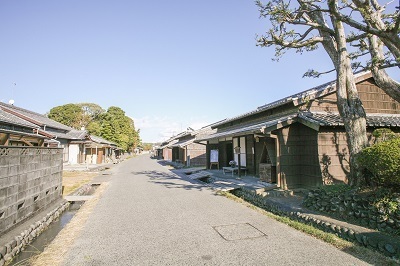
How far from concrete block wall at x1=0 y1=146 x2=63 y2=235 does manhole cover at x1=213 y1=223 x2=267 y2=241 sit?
5.30 m

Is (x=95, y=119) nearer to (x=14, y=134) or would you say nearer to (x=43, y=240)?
(x=14, y=134)

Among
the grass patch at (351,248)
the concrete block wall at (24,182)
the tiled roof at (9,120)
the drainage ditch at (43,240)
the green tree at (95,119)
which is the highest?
the green tree at (95,119)

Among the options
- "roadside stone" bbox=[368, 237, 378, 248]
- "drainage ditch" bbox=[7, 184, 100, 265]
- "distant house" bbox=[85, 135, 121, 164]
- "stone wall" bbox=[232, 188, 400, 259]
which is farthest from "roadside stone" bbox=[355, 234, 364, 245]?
"distant house" bbox=[85, 135, 121, 164]

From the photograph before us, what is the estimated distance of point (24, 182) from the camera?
23.1 ft

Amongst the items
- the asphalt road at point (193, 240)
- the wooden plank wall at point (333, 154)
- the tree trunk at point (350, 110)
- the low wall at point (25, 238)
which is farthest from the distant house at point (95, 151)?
the tree trunk at point (350, 110)

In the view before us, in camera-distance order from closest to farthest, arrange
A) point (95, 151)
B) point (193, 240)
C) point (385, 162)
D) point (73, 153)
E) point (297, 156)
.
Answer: point (193, 240)
point (385, 162)
point (297, 156)
point (73, 153)
point (95, 151)

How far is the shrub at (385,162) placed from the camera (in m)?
6.00

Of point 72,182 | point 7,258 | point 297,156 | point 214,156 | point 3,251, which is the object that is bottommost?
point 7,258

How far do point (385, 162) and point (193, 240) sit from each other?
5260 millimetres

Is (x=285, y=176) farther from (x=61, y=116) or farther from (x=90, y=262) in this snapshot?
(x=61, y=116)

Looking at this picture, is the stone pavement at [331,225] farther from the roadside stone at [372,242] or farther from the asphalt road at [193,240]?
the asphalt road at [193,240]

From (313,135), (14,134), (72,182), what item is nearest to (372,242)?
(313,135)

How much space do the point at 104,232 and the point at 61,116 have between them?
5613cm

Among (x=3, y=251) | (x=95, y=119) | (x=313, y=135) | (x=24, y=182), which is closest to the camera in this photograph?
(x=3, y=251)
